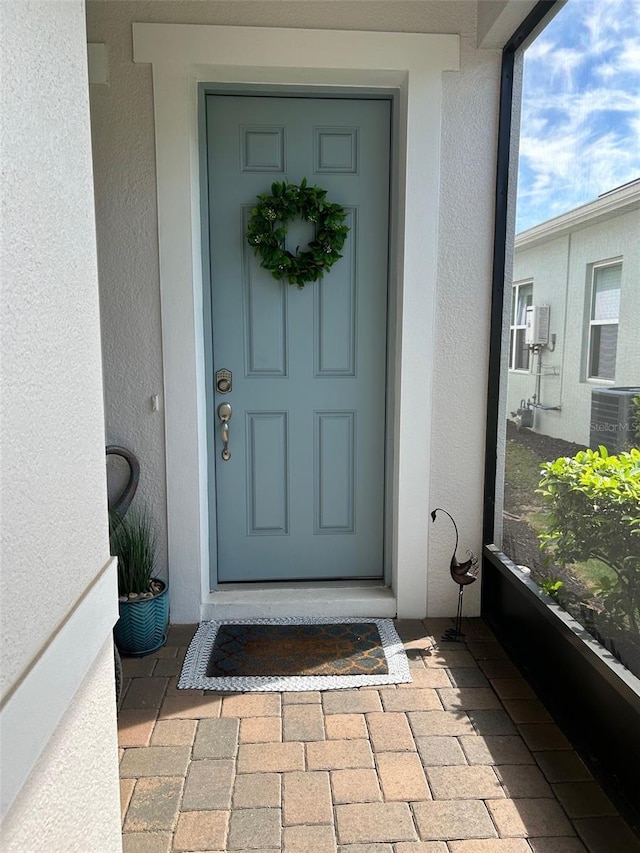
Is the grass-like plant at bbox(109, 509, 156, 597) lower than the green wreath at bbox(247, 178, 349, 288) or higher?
lower

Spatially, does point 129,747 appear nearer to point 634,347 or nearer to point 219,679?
point 219,679

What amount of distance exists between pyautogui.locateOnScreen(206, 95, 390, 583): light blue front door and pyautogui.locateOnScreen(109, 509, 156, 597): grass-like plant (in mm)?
484

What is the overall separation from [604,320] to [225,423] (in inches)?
71.8

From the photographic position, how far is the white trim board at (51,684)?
91 centimetres

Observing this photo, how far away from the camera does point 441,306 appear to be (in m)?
2.98

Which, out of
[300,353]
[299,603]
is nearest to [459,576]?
[299,603]

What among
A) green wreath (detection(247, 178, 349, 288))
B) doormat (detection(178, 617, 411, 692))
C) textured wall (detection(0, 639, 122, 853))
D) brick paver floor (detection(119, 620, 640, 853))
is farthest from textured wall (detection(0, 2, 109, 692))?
green wreath (detection(247, 178, 349, 288))

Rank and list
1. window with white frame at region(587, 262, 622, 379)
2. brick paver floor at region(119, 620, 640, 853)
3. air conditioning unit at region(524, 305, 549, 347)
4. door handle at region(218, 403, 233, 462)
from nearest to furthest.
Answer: brick paver floor at region(119, 620, 640, 853), window with white frame at region(587, 262, 622, 379), air conditioning unit at region(524, 305, 549, 347), door handle at region(218, 403, 233, 462)

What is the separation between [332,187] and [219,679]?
2.29 m

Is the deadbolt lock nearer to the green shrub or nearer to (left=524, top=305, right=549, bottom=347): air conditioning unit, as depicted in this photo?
(left=524, top=305, right=549, bottom=347): air conditioning unit

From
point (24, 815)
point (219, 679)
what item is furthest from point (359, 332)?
point (24, 815)

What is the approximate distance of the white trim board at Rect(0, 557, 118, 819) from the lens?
0.91 meters

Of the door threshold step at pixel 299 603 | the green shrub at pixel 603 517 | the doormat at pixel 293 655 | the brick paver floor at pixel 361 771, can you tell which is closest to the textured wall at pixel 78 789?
the brick paver floor at pixel 361 771

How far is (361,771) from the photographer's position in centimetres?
204
